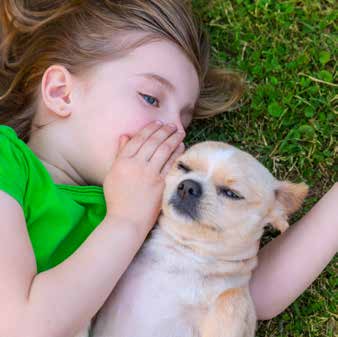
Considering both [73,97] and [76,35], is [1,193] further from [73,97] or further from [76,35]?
[76,35]

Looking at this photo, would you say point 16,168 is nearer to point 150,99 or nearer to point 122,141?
point 122,141

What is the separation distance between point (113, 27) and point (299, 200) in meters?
1.49

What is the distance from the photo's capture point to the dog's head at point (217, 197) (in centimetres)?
298

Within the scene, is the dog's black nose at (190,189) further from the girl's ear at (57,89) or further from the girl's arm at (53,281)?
the girl's ear at (57,89)

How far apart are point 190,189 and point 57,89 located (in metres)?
1.13

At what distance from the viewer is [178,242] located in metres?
3.15

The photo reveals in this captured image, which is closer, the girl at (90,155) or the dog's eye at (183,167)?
the girl at (90,155)

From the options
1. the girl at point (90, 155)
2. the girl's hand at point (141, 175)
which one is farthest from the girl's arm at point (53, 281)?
the girl's hand at point (141, 175)

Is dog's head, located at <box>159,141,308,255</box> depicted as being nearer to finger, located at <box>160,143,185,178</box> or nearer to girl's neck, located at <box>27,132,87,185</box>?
finger, located at <box>160,143,185,178</box>

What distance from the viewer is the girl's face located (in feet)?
11.1

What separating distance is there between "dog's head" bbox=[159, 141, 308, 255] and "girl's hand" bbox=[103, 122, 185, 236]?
84 millimetres

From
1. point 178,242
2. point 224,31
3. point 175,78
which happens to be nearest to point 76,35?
point 175,78

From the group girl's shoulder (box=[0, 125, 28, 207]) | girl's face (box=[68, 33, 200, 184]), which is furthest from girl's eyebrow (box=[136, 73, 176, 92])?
girl's shoulder (box=[0, 125, 28, 207])

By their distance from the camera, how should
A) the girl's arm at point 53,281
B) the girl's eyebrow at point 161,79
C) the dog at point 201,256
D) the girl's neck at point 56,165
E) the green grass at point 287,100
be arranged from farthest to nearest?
the green grass at point 287,100, the girl's neck at point 56,165, the girl's eyebrow at point 161,79, the dog at point 201,256, the girl's arm at point 53,281
